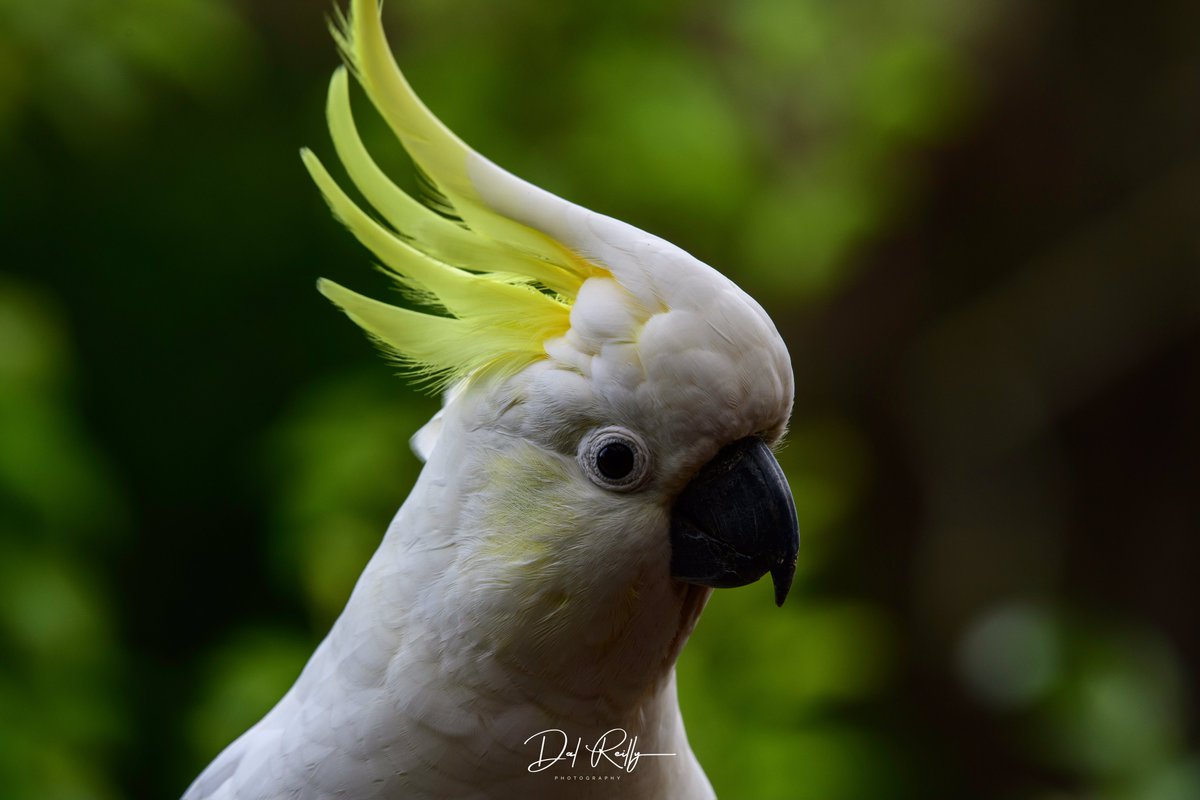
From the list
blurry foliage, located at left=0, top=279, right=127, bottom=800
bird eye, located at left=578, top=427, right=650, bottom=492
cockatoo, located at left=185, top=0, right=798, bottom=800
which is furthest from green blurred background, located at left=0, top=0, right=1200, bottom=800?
bird eye, located at left=578, top=427, right=650, bottom=492

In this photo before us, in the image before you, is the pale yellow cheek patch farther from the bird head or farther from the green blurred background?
the green blurred background

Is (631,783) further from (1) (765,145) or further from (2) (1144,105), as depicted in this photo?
(2) (1144,105)

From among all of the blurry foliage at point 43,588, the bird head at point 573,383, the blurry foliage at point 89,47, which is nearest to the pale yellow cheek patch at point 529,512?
the bird head at point 573,383

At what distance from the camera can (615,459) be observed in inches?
44.9

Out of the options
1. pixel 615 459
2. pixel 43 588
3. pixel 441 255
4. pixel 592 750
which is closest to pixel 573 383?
pixel 615 459

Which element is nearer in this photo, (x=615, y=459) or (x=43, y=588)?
(x=615, y=459)

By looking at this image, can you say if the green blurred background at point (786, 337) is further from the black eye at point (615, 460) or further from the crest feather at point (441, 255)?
the black eye at point (615, 460)

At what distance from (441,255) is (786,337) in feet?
8.47

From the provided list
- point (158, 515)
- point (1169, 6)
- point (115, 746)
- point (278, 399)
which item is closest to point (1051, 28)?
point (1169, 6)

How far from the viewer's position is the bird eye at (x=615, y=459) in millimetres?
1136

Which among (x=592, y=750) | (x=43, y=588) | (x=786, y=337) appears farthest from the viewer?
(x=786, y=337)

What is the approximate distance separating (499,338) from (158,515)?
100.0 inches

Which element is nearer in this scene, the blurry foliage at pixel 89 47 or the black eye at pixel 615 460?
the black eye at pixel 615 460

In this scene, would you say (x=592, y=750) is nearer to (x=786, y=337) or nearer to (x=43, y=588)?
(x=43, y=588)
